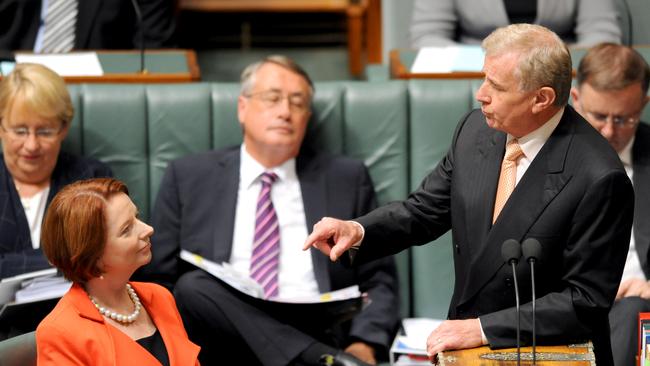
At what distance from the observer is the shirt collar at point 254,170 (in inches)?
154

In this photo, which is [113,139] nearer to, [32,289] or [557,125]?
[32,289]

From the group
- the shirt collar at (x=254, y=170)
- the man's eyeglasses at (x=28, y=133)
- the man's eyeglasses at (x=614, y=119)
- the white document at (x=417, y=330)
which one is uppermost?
the man's eyeglasses at (x=614, y=119)

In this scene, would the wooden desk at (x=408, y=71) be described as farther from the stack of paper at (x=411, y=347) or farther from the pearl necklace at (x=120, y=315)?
the pearl necklace at (x=120, y=315)

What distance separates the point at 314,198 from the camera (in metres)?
3.90

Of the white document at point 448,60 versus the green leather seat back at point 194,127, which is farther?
the white document at point 448,60

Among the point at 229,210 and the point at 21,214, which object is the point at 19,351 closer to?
the point at 21,214

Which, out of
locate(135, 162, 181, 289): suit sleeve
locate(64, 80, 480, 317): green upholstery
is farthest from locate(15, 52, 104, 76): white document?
locate(135, 162, 181, 289): suit sleeve

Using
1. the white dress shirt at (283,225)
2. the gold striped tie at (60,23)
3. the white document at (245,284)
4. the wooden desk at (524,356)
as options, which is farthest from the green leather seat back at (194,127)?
the wooden desk at (524,356)

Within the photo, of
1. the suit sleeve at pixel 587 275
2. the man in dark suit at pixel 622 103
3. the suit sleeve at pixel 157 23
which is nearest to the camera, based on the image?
the suit sleeve at pixel 587 275

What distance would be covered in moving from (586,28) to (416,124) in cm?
A: 114

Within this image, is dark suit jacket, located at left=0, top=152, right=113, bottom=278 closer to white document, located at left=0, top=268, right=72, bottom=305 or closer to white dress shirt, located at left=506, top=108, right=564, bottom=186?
white document, located at left=0, top=268, right=72, bottom=305

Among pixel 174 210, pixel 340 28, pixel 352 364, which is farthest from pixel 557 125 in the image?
pixel 340 28

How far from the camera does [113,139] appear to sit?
4078 millimetres

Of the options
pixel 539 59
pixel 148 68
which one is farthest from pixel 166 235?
pixel 539 59
